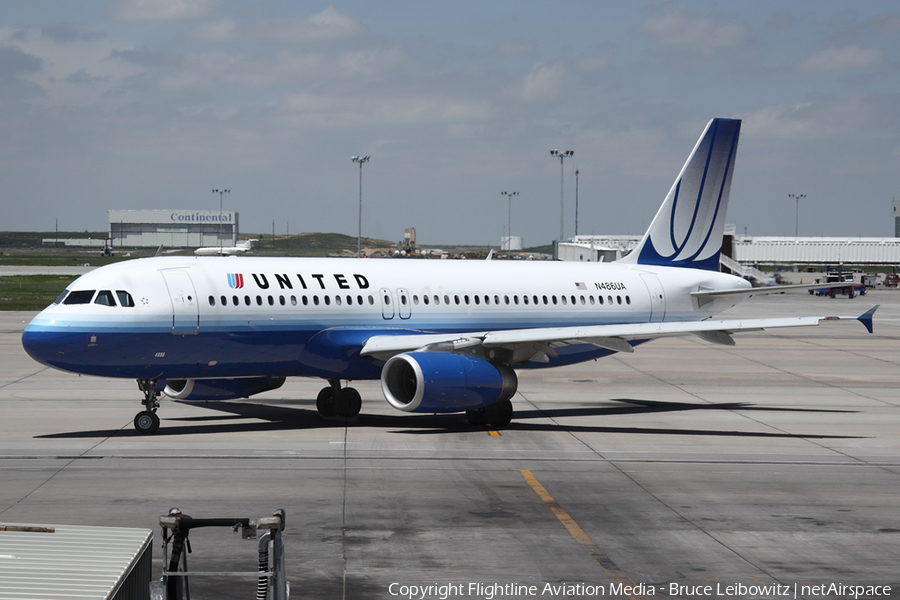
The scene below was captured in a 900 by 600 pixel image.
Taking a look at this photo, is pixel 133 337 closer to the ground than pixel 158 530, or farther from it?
farther from it

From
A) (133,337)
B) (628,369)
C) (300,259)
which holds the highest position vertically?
(300,259)

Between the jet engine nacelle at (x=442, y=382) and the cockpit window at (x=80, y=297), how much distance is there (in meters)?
6.82

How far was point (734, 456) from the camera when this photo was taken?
22.0m

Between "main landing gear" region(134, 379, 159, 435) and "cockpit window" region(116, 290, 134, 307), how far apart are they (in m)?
1.83

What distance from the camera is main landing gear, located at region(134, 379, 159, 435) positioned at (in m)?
23.3

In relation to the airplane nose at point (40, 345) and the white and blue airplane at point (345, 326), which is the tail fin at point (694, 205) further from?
the airplane nose at point (40, 345)

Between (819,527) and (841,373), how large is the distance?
25.1 meters

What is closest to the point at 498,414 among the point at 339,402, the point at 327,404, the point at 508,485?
the point at 339,402

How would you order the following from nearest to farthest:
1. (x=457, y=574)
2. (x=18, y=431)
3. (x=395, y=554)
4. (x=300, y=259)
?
(x=457, y=574), (x=395, y=554), (x=18, y=431), (x=300, y=259)

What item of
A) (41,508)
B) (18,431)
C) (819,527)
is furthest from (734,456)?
(18,431)

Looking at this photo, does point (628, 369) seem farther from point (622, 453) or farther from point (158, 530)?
point (158, 530)

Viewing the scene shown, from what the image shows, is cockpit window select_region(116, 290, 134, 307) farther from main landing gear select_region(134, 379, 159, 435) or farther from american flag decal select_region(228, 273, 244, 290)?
american flag decal select_region(228, 273, 244, 290)

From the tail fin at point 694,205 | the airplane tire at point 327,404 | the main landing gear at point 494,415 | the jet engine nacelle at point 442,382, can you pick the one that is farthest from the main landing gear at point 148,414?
the tail fin at point 694,205

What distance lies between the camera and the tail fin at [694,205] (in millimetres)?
32812
